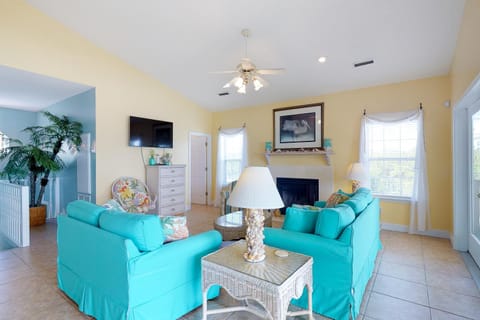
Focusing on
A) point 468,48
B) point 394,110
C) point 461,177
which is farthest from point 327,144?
point 468,48

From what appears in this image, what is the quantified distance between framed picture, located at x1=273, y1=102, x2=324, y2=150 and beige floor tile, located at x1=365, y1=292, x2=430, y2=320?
3.40 m

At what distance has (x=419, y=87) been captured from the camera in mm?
4305

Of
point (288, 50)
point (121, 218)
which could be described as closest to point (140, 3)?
point (288, 50)

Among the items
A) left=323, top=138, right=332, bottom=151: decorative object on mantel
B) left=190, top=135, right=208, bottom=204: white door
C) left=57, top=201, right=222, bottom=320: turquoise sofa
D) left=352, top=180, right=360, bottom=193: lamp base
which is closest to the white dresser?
left=190, top=135, right=208, bottom=204: white door

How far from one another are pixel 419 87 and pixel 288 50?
2493mm

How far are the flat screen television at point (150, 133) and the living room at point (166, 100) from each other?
0.17 meters

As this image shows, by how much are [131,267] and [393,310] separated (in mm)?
2253

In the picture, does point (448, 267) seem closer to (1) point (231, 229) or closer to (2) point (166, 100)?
(1) point (231, 229)

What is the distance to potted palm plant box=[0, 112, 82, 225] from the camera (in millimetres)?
4488

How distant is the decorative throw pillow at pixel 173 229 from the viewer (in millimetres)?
2156

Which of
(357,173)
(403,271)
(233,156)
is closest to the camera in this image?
(403,271)

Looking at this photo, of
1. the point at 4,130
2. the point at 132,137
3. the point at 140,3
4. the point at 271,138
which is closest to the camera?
the point at 140,3

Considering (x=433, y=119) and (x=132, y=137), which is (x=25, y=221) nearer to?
(x=132, y=137)

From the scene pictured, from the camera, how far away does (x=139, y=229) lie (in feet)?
5.91
